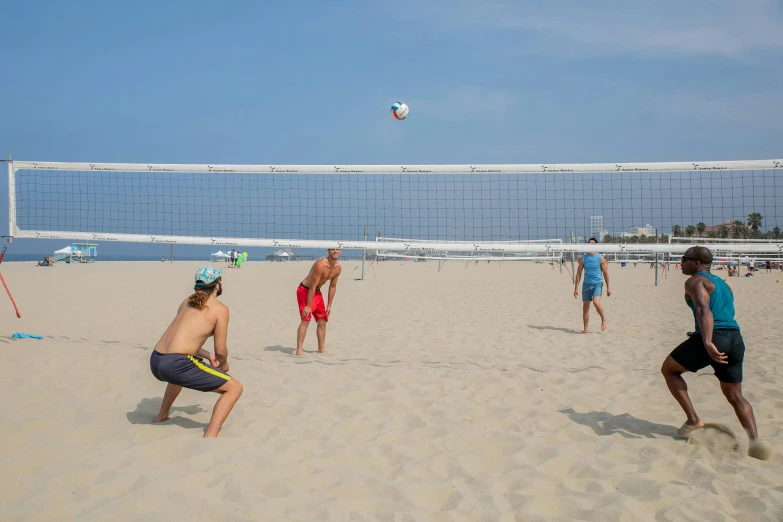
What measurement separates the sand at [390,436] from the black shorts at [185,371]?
35 centimetres

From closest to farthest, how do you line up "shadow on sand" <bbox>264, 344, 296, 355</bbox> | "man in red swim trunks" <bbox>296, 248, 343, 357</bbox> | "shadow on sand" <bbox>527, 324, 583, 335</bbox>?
"man in red swim trunks" <bbox>296, 248, 343, 357</bbox> → "shadow on sand" <bbox>264, 344, 296, 355</bbox> → "shadow on sand" <bbox>527, 324, 583, 335</bbox>

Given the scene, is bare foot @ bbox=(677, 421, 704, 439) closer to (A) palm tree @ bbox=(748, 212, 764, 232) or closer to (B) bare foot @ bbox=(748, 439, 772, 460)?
(B) bare foot @ bbox=(748, 439, 772, 460)

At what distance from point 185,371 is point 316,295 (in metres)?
3.10

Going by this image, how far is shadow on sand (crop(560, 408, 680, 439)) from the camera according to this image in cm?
381

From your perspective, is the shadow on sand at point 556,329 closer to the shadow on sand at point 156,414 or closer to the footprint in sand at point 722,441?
the footprint in sand at point 722,441

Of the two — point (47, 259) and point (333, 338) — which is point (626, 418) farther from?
point (47, 259)

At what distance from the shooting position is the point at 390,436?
3.70 m

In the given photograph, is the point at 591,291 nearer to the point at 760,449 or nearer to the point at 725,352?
the point at 725,352

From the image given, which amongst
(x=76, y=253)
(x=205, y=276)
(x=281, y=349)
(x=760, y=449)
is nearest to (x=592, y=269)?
(x=281, y=349)

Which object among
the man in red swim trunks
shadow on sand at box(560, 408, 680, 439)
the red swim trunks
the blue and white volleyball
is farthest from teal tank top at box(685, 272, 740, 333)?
the blue and white volleyball

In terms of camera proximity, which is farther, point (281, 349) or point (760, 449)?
point (281, 349)

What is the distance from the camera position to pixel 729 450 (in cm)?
341

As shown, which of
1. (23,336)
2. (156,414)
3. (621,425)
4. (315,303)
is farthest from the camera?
(23,336)

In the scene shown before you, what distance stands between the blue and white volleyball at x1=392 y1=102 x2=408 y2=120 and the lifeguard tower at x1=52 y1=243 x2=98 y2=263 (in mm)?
40118
